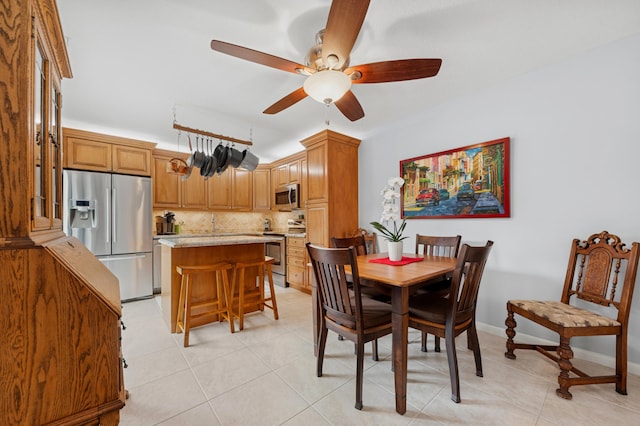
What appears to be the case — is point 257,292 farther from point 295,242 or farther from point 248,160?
point 248,160

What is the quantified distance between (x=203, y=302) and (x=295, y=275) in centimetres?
165

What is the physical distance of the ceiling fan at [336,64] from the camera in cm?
136

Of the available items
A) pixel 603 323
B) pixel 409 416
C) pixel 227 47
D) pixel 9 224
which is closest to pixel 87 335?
pixel 9 224

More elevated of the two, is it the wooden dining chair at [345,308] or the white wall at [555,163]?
the white wall at [555,163]

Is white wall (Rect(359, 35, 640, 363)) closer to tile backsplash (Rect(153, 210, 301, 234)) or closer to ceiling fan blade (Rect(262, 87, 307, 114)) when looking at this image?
ceiling fan blade (Rect(262, 87, 307, 114))

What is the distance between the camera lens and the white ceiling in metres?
1.62

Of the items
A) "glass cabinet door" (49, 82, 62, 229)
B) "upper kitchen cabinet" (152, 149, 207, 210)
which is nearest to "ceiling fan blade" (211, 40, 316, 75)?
"glass cabinet door" (49, 82, 62, 229)

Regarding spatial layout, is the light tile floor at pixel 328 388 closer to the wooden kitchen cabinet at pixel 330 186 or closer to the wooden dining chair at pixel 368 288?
the wooden dining chair at pixel 368 288

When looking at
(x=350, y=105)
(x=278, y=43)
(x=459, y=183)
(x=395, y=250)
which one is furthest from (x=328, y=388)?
(x=278, y=43)

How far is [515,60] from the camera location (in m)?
2.19

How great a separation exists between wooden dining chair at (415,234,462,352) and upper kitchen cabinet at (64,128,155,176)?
4.04m

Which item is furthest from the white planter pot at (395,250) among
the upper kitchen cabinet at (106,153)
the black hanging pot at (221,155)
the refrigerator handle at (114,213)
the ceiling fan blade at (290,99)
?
the upper kitchen cabinet at (106,153)

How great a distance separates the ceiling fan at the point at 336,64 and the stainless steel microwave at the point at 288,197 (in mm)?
2771

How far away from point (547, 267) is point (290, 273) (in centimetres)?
327
